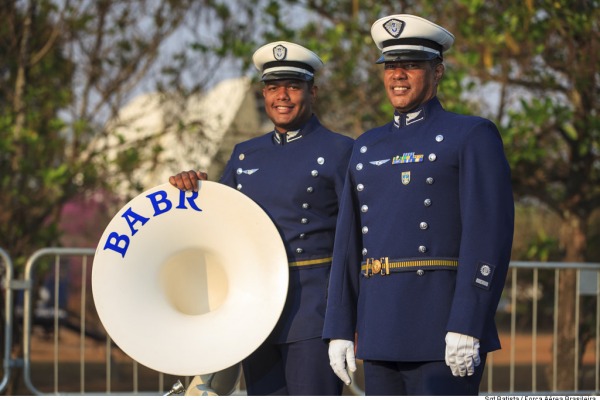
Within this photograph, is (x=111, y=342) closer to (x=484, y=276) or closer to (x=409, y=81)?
(x=409, y=81)

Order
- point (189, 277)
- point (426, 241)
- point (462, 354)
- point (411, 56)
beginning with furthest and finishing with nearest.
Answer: point (189, 277) < point (411, 56) < point (426, 241) < point (462, 354)

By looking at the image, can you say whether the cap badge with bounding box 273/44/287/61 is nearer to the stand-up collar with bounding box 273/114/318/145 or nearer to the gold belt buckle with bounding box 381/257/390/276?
the stand-up collar with bounding box 273/114/318/145

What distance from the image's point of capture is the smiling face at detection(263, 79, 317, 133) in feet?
15.2

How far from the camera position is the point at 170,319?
4395mm

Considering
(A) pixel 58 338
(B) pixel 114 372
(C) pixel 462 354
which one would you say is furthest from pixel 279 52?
(B) pixel 114 372

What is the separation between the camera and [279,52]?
4.64 m

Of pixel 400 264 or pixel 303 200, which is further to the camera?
pixel 303 200

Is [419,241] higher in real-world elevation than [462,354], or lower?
higher

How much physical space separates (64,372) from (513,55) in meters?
A: 6.49

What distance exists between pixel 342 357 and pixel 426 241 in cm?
51

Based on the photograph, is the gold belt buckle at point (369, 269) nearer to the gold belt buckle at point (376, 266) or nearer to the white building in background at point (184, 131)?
the gold belt buckle at point (376, 266)

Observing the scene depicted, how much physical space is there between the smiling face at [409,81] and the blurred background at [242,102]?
3965 millimetres

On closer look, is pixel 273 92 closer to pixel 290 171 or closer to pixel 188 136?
pixel 290 171

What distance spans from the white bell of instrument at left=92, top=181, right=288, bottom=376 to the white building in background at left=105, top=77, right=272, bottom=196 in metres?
5.38
